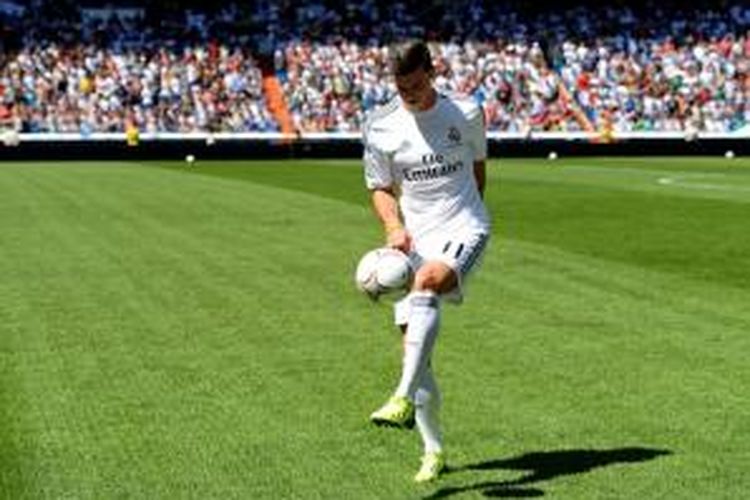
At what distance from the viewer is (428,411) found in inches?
305

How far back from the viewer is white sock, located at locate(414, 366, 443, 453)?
7699 mm

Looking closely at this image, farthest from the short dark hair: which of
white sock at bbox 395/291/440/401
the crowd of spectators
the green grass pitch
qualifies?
the crowd of spectators

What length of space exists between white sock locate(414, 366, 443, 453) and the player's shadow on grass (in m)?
0.21

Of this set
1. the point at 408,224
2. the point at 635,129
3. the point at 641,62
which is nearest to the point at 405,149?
the point at 408,224

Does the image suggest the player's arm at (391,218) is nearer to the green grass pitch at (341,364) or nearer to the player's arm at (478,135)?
the player's arm at (478,135)

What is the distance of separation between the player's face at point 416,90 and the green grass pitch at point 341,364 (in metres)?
1.83

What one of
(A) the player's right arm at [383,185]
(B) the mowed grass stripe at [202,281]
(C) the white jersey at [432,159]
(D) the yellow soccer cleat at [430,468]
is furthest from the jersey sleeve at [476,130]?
(B) the mowed grass stripe at [202,281]

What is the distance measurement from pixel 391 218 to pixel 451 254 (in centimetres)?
37

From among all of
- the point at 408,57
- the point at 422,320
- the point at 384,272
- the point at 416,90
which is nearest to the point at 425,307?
the point at 422,320

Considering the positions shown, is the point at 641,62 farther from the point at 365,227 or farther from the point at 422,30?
the point at 365,227

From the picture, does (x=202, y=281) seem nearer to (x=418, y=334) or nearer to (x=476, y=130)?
(x=476, y=130)

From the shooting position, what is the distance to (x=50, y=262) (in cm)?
1853

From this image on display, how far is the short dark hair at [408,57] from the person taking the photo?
24.0 ft

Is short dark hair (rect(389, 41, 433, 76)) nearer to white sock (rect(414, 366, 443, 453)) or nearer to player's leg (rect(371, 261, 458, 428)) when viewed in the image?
player's leg (rect(371, 261, 458, 428))
